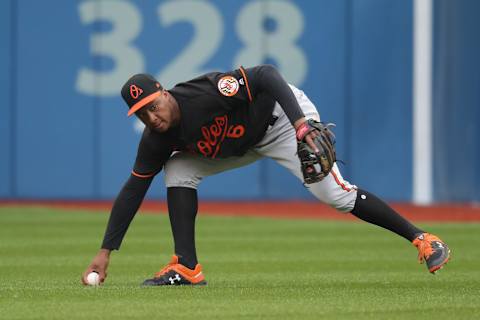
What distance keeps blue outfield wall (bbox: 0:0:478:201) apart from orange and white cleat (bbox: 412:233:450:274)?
30.9ft

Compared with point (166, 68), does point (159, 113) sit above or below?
above

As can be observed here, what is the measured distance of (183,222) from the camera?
19.2 feet

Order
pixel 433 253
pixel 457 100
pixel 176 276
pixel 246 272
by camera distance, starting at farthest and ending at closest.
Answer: pixel 457 100 < pixel 246 272 < pixel 176 276 < pixel 433 253

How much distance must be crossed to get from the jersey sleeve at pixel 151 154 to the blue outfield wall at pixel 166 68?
30.1ft

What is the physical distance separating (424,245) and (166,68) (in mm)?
9766

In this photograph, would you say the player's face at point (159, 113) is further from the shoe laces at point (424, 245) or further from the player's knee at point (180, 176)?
the shoe laces at point (424, 245)

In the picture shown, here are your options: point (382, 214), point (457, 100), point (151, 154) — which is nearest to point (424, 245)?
point (382, 214)

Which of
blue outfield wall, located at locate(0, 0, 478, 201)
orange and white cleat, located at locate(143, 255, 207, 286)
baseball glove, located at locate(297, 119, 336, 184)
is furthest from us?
blue outfield wall, located at locate(0, 0, 478, 201)

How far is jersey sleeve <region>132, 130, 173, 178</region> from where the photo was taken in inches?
224

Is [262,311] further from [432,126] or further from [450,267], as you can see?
[432,126]

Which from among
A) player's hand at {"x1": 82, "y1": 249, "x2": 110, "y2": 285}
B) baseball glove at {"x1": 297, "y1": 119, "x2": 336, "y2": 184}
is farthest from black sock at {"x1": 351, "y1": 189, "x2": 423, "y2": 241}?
player's hand at {"x1": 82, "y1": 249, "x2": 110, "y2": 285}

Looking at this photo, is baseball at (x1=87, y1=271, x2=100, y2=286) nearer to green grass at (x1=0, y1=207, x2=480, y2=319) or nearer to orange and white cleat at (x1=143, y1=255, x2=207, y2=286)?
green grass at (x1=0, y1=207, x2=480, y2=319)

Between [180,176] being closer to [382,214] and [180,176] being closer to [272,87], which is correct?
[272,87]

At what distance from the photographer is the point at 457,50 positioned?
1502cm
